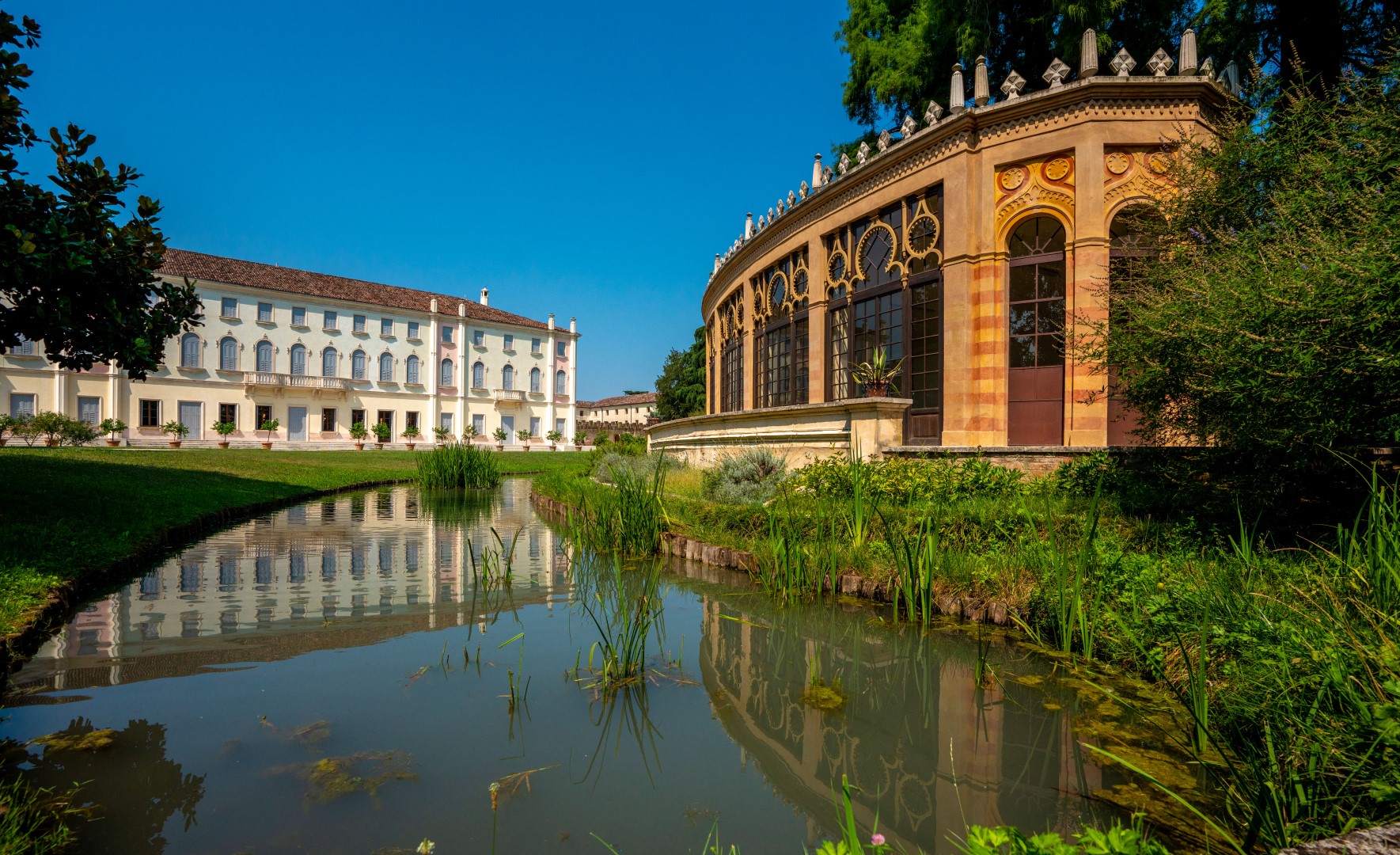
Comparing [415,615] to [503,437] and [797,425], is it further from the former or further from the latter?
[503,437]

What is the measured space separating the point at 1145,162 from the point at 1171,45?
9032 millimetres

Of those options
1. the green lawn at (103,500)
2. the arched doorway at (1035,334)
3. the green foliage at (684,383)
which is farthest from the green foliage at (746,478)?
the green foliage at (684,383)

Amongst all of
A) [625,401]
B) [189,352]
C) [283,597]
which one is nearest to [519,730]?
[283,597]

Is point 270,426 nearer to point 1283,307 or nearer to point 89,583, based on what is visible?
point 89,583

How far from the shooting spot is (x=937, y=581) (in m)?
5.50

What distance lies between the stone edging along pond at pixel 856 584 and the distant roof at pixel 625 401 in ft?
240

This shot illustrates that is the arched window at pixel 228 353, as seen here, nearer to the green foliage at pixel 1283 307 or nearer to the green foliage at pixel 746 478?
the green foliage at pixel 746 478

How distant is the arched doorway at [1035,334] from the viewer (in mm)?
10914

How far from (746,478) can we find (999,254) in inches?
231

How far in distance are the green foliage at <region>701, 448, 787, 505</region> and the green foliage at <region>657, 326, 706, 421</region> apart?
32.7m

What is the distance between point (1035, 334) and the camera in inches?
436

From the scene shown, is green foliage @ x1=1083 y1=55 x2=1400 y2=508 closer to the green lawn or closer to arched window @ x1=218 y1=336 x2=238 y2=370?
the green lawn

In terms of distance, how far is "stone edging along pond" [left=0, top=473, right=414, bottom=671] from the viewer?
13.5ft

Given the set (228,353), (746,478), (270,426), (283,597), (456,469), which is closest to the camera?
(283,597)
